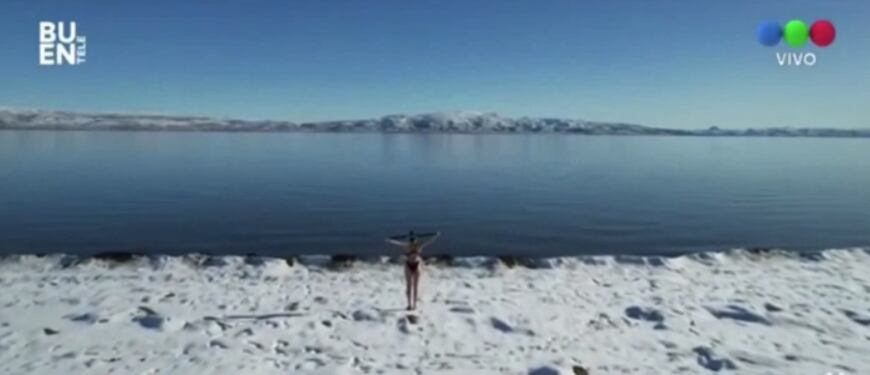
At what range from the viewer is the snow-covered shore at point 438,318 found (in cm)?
1027

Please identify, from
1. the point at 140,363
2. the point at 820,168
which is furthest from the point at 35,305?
the point at 820,168

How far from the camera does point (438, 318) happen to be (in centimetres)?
1249

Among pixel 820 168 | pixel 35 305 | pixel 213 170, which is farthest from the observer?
pixel 820 168

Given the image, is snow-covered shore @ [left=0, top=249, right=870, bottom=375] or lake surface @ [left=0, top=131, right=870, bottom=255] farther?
lake surface @ [left=0, top=131, right=870, bottom=255]

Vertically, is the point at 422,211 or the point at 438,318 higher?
the point at 422,211

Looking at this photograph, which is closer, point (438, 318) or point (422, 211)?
point (438, 318)

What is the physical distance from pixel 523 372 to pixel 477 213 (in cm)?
2026

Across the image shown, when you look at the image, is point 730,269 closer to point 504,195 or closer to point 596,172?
point 504,195

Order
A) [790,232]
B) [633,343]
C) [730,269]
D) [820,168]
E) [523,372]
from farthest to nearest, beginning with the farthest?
[820,168], [790,232], [730,269], [633,343], [523,372]

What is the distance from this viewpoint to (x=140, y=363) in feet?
33.2

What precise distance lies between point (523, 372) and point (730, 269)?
402 inches

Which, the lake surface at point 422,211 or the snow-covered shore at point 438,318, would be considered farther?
the lake surface at point 422,211

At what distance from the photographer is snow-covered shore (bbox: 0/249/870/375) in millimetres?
10273

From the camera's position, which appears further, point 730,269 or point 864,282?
point 730,269
